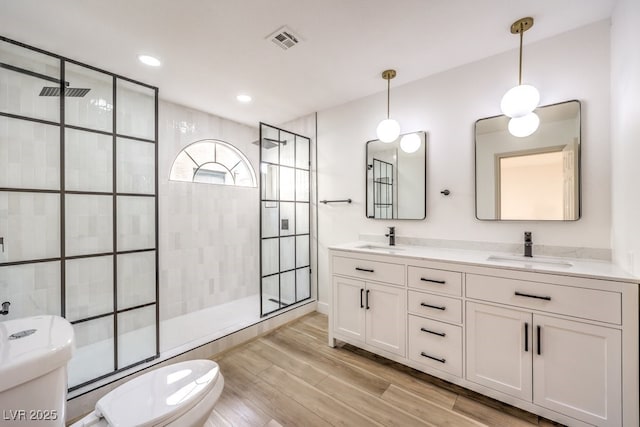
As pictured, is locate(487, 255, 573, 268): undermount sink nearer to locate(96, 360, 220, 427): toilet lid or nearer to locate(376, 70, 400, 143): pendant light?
locate(376, 70, 400, 143): pendant light

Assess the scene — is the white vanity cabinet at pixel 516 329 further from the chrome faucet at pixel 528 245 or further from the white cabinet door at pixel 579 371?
the chrome faucet at pixel 528 245

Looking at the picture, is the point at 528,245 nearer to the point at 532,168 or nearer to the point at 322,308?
the point at 532,168

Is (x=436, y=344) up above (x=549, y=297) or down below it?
below

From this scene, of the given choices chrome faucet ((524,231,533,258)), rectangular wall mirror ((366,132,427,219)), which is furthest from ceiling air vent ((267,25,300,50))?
chrome faucet ((524,231,533,258))

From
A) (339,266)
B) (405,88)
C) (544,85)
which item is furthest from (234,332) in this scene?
(544,85)

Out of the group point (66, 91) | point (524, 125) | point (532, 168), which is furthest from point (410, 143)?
point (66, 91)

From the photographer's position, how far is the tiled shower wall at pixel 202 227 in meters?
2.77

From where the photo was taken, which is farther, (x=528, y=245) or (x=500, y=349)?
(x=528, y=245)

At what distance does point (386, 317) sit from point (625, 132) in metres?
1.81

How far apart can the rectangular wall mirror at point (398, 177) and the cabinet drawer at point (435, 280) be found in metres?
0.68

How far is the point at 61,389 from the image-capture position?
103 centimetres

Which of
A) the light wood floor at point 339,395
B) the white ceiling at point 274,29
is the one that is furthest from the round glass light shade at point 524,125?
the light wood floor at point 339,395

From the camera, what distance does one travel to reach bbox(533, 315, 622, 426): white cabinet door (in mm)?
1283

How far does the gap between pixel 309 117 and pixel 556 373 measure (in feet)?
10.2
